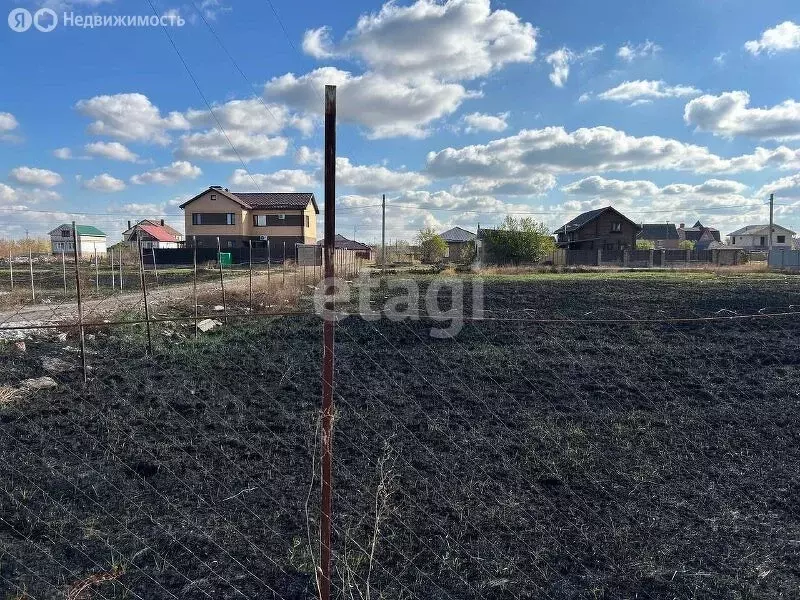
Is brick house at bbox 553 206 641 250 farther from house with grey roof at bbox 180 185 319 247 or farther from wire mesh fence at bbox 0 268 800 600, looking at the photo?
wire mesh fence at bbox 0 268 800 600

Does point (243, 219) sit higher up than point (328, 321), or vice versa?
point (243, 219)

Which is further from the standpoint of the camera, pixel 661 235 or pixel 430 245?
pixel 661 235

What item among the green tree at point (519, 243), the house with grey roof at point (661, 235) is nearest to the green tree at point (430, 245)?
the green tree at point (519, 243)

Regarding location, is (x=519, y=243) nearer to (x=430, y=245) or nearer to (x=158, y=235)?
(x=430, y=245)

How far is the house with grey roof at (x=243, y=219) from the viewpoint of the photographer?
120 feet

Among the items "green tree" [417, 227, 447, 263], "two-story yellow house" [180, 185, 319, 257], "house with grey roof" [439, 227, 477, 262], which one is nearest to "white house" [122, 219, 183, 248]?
"two-story yellow house" [180, 185, 319, 257]

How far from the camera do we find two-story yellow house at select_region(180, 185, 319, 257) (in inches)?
1441

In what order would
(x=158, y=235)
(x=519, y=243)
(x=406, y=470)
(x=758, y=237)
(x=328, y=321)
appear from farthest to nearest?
(x=758, y=237) → (x=158, y=235) → (x=519, y=243) → (x=406, y=470) → (x=328, y=321)

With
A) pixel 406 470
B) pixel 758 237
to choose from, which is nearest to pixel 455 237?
pixel 758 237

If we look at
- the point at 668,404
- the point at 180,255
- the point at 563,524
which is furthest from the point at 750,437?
the point at 180,255

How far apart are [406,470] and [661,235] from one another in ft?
225

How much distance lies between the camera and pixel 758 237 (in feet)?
224

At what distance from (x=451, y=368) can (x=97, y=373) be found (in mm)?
4243

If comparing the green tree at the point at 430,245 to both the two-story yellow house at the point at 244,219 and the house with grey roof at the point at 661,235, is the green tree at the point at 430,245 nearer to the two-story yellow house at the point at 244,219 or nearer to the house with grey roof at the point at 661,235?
the two-story yellow house at the point at 244,219
